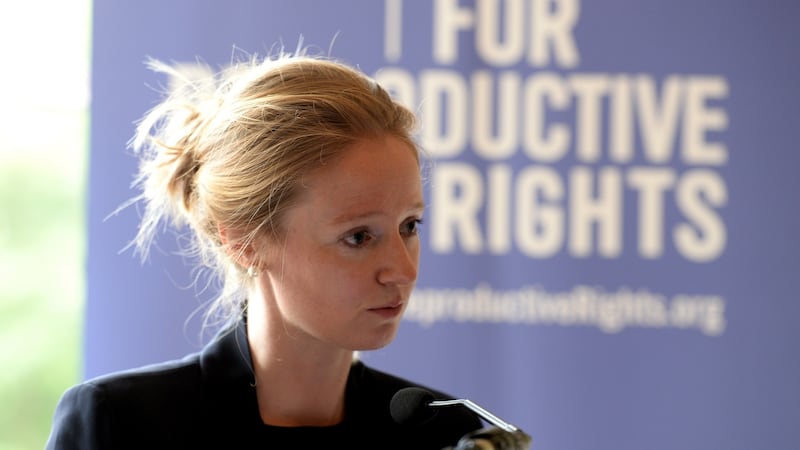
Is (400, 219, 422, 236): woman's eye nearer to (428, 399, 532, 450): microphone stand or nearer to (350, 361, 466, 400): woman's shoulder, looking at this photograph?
(350, 361, 466, 400): woman's shoulder

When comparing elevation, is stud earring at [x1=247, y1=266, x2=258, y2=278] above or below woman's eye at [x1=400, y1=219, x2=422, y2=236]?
below

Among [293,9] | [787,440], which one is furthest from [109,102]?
[787,440]

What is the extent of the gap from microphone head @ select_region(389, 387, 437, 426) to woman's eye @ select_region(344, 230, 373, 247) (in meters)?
0.21

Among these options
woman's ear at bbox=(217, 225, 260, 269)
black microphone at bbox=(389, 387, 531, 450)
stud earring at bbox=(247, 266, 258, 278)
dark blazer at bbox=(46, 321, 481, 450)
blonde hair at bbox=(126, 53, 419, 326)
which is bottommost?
dark blazer at bbox=(46, 321, 481, 450)

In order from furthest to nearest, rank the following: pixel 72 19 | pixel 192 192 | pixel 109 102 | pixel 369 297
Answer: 1. pixel 72 19
2. pixel 109 102
3. pixel 192 192
4. pixel 369 297

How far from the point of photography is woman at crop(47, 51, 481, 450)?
56.2 inches

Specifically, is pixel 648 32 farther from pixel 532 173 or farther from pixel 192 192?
pixel 192 192

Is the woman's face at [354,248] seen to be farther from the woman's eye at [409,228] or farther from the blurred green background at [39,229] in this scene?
the blurred green background at [39,229]

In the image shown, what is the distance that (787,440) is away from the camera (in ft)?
8.36

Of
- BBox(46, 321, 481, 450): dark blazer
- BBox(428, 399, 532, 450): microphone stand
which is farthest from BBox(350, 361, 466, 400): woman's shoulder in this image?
BBox(428, 399, 532, 450): microphone stand

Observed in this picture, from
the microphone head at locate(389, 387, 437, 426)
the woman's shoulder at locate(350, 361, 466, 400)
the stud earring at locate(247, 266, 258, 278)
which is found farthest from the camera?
the woman's shoulder at locate(350, 361, 466, 400)

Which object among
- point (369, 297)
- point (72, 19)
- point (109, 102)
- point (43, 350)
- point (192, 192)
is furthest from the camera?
point (43, 350)

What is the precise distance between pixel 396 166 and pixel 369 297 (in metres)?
0.19

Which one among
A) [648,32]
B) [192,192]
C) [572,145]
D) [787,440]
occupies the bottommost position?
[787,440]
